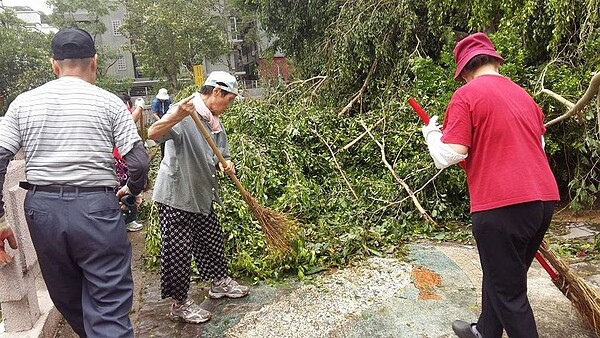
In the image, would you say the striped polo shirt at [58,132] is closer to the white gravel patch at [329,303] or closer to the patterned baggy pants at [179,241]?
the patterned baggy pants at [179,241]

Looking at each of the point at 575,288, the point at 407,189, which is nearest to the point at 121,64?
the point at 407,189

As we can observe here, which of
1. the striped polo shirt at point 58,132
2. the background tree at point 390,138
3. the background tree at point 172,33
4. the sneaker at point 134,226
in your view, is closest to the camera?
the striped polo shirt at point 58,132

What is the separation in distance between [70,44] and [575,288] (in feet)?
9.53

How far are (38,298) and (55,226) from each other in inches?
52.9

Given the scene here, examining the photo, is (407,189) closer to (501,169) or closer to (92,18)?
(501,169)

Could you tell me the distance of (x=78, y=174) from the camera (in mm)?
2043

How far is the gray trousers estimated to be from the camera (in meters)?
2.02

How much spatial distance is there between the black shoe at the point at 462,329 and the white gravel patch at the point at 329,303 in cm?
60

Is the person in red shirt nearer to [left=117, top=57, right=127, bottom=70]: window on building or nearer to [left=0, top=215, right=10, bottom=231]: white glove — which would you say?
[left=0, top=215, right=10, bottom=231]: white glove

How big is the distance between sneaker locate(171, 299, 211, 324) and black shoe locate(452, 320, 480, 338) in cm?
155

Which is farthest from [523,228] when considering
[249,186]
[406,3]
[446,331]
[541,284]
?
[406,3]

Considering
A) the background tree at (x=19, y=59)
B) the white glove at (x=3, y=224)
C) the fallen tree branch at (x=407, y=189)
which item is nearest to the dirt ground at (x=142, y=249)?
the white glove at (x=3, y=224)

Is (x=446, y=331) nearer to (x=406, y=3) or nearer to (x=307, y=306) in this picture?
(x=307, y=306)

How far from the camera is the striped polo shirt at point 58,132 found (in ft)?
6.61
